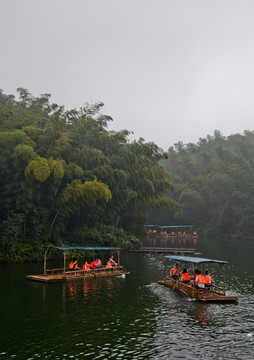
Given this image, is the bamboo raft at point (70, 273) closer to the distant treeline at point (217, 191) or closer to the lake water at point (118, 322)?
the lake water at point (118, 322)

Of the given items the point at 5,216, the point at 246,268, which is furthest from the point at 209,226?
the point at 5,216

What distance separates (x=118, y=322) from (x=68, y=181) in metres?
23.8

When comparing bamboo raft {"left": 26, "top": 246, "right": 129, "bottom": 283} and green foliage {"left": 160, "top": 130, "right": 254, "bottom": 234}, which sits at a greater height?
green foliage {"left": 160, "top": 130, "right": 254, "bottom": 234}

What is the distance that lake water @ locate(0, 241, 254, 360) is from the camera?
13.1 metres

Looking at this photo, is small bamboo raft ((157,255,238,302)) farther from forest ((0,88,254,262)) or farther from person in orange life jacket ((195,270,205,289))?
forest ((0,88,254,262))

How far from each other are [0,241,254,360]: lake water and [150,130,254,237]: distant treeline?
5823 cm

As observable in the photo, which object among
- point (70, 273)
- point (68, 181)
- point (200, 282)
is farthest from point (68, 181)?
point (200, 282)

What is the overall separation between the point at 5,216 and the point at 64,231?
23.5ft

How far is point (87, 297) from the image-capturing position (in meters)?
21.6

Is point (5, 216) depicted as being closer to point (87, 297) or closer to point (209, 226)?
point (87, 297)

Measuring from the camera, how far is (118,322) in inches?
654

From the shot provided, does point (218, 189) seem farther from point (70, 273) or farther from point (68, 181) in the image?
point (70, 273)

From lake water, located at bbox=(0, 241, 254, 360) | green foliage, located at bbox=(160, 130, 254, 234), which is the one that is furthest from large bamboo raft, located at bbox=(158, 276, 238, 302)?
green foliage, located at bbox=(160, 130, 254, 234)

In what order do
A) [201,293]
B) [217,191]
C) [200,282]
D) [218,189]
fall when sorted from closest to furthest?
1. [201,293]
2. [200,282]
3. [218,189]
4. [217,191]
